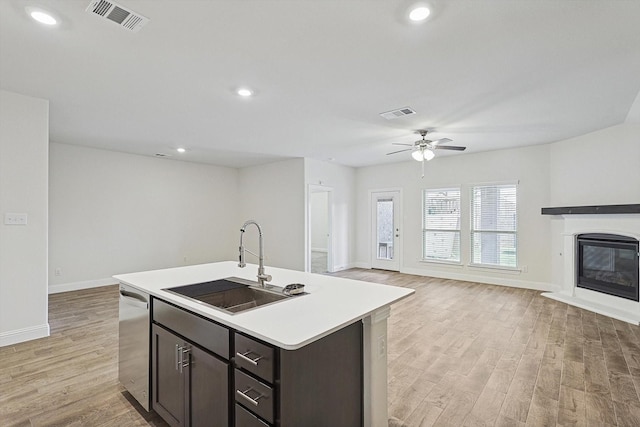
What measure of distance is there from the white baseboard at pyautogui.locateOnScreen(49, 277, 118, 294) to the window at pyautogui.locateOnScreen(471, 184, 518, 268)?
673 cm

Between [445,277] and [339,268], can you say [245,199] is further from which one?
[445,277]

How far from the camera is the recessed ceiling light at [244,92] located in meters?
3.21

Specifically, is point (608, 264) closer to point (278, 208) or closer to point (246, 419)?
point (246, 419)

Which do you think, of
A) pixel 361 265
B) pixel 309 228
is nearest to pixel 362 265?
pixel 361 265

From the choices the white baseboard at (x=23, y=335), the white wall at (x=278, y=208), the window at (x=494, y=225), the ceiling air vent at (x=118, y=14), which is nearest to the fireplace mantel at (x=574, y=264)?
the window at (x=494, y=225)

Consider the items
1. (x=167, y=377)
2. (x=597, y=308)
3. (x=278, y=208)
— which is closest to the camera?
(x=167, y=377)

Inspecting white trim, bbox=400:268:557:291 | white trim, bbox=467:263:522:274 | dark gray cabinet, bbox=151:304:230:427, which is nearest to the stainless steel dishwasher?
dark gray cabinet, bbox=151:304:230:427

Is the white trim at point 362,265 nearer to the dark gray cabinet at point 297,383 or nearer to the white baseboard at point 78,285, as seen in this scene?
the white baseboard at point 78,285

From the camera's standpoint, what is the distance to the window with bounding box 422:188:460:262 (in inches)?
264

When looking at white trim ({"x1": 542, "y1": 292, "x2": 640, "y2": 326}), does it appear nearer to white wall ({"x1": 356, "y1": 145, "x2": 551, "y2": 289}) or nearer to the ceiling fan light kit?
white wall ({"x1": 356, "y1": 145, "x2": 551, "y2": 289})

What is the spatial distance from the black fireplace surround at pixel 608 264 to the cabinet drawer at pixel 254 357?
17.2ft

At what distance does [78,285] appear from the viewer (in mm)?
5715

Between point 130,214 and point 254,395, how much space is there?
246 inches

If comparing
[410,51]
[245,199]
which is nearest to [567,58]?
[410,51]
